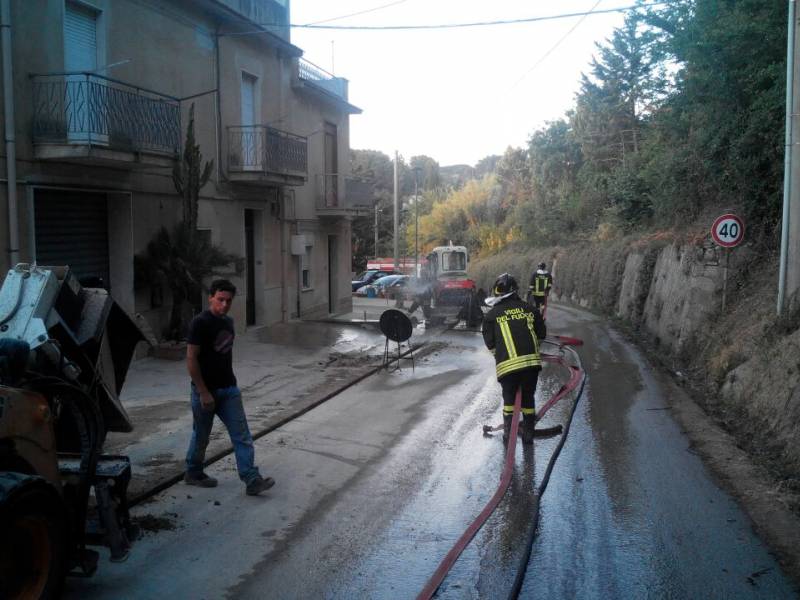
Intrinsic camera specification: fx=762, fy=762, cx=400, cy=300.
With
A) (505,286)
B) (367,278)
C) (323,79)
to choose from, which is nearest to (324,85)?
(323,79)

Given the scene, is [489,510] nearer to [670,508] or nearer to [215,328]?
[670,508]

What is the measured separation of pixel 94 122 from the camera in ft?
39.9

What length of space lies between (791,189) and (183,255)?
1054 cm

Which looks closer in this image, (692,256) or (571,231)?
(692,256)

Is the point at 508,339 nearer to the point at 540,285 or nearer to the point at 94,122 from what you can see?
the point at 94,122

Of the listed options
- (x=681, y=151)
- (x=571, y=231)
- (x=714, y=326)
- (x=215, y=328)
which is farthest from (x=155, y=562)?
(x=571, y=231)

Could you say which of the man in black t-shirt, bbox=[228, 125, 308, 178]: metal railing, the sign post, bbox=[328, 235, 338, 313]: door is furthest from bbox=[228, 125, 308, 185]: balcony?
the man in black t-shirt

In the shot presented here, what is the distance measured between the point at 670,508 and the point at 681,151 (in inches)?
683

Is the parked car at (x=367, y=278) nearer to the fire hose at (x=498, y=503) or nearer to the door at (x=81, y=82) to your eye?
the door at (x=81, y=82)

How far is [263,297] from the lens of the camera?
19656 millimetres

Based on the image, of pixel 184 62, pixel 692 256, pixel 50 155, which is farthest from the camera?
pixel 692 256

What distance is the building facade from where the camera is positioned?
11.7m

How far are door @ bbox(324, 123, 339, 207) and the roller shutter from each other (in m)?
10.2

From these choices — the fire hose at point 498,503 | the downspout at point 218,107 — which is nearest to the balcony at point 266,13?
the downspout at point 218,107
